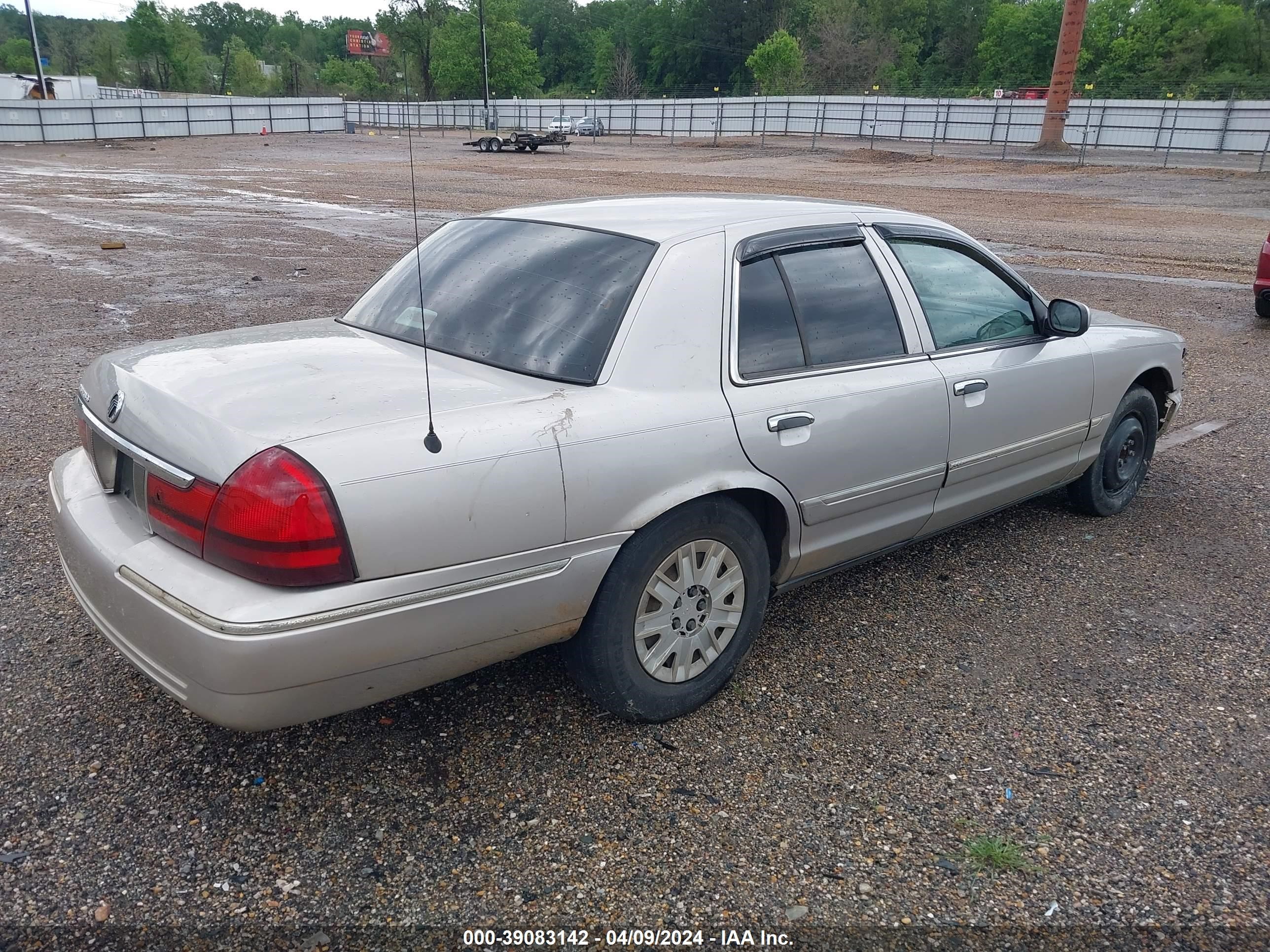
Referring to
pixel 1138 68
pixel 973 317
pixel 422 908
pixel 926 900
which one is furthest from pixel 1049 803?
pixel 1138 68

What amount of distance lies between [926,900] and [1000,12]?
109 m

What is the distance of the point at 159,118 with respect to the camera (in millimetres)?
49844

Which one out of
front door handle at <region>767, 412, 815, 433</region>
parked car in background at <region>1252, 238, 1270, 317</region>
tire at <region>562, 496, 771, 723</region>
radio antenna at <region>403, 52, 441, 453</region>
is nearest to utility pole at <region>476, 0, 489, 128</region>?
radio antenna at <region>403, 52, 441, 453</region>

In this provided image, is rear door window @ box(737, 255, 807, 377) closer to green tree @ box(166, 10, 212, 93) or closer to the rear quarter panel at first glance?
the rear quarter panel

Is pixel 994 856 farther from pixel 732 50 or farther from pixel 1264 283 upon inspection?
pixel 732 50

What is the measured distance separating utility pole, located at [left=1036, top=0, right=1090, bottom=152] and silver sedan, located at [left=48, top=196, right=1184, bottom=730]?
46.1m

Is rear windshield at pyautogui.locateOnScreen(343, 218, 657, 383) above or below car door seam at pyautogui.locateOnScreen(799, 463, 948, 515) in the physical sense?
above

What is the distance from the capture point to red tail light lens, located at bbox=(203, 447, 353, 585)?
242 centimetres

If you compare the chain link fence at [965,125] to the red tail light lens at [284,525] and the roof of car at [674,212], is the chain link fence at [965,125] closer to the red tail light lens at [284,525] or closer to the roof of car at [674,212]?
the roof of car at [674,212]

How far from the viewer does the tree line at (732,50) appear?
245 feet

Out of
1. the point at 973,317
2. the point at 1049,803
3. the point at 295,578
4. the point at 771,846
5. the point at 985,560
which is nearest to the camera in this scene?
the point at 295,578

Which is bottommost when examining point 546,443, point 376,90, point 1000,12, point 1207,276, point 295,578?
point 1207,276

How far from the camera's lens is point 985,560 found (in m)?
4.60

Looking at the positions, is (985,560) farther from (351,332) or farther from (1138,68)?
(1138,68)
